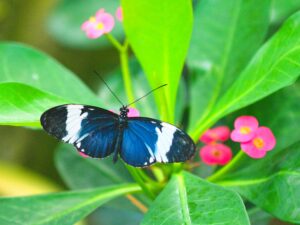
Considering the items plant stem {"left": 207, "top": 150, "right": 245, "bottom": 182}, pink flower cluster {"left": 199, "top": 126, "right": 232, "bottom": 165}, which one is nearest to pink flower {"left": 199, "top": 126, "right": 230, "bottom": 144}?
pink flower cluster {"left": 199, "top": 126, "right": 232, "bottom": 165}

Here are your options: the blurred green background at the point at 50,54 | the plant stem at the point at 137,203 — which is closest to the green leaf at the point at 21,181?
the blurred green background at the point at 50,54

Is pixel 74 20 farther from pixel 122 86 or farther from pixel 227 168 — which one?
pixel 227 168

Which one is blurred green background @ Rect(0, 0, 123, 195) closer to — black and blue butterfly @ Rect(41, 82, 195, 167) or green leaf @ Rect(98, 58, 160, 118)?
green leaf @ Rect(98, 58, 160, 118)

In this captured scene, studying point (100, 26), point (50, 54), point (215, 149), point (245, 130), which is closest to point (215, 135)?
point (215, 149)

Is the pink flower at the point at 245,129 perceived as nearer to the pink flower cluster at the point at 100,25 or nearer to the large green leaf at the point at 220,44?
the large green leaf at the point at 220,44

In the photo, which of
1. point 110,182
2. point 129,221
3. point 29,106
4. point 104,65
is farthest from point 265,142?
point 104,65

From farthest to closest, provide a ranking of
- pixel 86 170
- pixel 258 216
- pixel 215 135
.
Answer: pixel 86 170
pixel 258 216
pixel 215 135
